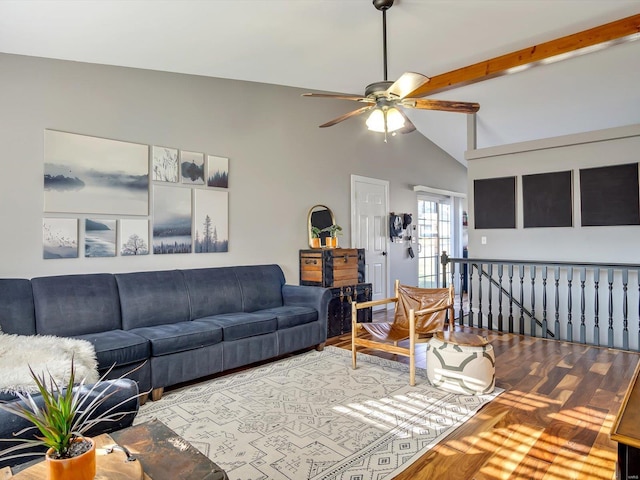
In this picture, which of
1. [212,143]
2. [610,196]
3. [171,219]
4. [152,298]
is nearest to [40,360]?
[152,298]

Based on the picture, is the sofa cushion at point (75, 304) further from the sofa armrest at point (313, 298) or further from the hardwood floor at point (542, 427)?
the hardwood floor at point (542, 427)

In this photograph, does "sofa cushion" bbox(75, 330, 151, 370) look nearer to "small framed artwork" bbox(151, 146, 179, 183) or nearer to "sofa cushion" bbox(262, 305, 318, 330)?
"sofa cushion" bbox(262, 305, 318, 330)

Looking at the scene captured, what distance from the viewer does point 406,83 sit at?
264 centimetres

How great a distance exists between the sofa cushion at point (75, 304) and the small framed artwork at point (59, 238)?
0.88 ft

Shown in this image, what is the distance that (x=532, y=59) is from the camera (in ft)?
13.9

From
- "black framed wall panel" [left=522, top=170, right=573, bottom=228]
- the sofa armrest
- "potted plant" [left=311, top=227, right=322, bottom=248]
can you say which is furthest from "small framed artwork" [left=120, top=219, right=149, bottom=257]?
"black framed wall panel" [left=522, top=170, right=573, bottom=228]

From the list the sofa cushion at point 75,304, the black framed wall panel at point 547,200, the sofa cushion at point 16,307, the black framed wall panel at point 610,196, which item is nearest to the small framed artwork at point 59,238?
the sofa cushion at point 75,304

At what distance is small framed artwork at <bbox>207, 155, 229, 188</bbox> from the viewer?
427 centimetres

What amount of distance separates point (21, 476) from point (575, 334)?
562 cm

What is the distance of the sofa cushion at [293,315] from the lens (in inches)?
148

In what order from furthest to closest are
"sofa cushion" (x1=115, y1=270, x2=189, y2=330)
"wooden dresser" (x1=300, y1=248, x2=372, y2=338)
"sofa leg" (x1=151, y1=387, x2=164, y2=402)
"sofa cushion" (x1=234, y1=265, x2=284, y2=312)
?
"wooden dresser" (x1=300, y1=248, x2=372, y2=338), "sofa cushion" (x1=234, y1=265, x2=284, y2=312), "sofa cushion" (x1=115, y1=270, x2=189, y2=330), "sofa leg" (x1=151, y1=387, x2=164, y2=402)

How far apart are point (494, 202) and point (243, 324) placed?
162 inches

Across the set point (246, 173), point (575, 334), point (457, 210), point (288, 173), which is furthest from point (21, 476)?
point (457, 210)

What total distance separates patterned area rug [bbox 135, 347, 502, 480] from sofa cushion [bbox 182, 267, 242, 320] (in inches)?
28.3
